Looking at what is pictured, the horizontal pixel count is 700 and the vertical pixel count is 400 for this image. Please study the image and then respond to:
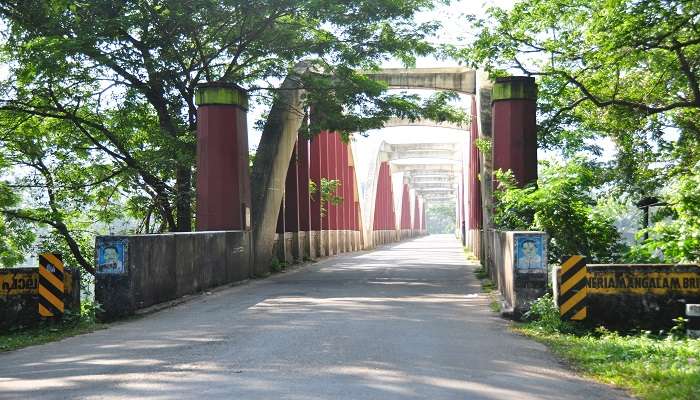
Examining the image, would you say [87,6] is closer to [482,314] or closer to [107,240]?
[107,240]

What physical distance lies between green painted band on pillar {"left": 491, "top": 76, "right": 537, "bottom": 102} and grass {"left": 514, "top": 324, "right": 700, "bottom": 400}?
9.45 m

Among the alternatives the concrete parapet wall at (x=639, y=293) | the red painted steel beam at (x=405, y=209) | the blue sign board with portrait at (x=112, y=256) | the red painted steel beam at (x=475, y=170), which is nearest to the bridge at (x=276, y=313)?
the blue sign board with portrait at (x=112, y=256)

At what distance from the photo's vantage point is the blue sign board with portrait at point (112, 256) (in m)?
11.1

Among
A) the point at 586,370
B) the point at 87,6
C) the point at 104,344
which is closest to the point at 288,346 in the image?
the point at 104,344

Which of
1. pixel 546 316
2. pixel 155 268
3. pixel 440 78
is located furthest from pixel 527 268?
pixel 440 78

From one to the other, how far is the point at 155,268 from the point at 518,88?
32.4ft

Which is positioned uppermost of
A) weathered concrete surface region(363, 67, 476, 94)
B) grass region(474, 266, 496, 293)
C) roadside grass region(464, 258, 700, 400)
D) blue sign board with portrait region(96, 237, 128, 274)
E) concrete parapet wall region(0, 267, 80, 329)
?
weathered concrete surface region(363, 67, 476, 94)

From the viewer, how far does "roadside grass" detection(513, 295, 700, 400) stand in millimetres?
5980

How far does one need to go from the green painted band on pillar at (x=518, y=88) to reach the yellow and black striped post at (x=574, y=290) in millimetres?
9068

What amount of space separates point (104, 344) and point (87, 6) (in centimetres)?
1155

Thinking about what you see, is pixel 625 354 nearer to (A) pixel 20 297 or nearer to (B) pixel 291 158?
(A) pixel 20 297

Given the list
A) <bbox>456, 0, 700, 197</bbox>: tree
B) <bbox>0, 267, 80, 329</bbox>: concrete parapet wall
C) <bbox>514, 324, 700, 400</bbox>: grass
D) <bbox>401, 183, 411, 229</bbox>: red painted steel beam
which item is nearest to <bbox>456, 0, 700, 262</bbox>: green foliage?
<bbox>456, 0, 700, 197</bbox>: tree

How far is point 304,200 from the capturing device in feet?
97.5

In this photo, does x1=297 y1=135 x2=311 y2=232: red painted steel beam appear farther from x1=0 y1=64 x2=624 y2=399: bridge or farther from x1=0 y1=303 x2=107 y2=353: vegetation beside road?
x1=0 y1=303 x2=107 y2=353: vegetation beside road
